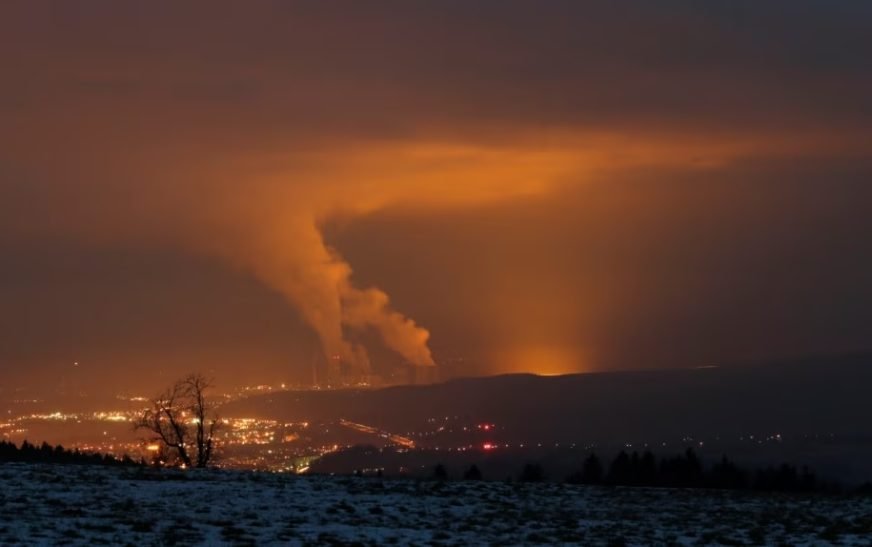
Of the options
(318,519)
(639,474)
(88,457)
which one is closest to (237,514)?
(318,519)

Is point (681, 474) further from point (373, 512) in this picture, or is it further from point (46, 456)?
point (373, 512)

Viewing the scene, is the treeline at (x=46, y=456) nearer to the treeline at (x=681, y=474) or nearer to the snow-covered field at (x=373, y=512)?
the snow-covered field at (x=373, y=512)

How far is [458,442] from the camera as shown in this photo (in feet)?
513

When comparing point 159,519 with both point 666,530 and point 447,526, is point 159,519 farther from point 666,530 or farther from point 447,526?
point 666,530

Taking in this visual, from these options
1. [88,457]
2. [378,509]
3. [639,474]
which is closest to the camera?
[378,509]

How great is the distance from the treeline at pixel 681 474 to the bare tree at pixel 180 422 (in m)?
16.4

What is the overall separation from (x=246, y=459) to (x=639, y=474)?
48.3m

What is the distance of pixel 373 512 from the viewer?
1435 inches

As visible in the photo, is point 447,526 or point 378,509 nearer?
point 447,526

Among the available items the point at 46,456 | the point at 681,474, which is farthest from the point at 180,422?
the point at 681,474

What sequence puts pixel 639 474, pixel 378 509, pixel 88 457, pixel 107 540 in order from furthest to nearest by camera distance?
pixel 639 474
pixel 88 457
pixel 378 509
pixel 107 540

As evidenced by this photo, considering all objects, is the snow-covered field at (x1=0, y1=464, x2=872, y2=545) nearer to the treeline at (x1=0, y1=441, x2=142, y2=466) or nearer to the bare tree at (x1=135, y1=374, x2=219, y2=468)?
the treeline at (x1=0, y1=441, x2=142, y2=466)

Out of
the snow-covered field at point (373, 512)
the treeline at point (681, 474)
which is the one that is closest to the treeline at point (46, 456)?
the snow-covered field at point (373, 512)

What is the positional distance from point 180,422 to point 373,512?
3821cm
